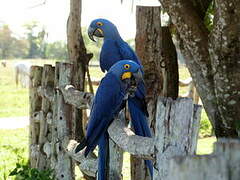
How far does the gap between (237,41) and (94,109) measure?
3.90 ft

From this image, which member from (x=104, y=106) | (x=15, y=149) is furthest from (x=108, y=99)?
(x=15, y=149)

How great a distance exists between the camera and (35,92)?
483 cm

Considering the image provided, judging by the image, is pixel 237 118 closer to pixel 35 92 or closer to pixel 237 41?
pixel 237 41

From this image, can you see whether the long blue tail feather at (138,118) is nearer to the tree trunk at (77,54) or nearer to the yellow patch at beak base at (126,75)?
the yellow patch at beak base at (126,75)

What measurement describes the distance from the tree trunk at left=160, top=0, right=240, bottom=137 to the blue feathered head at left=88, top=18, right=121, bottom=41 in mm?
482

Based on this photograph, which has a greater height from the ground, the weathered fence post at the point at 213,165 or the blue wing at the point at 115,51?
the blue wing at the point at 115,51

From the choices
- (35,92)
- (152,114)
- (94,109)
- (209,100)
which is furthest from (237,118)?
(35,92)

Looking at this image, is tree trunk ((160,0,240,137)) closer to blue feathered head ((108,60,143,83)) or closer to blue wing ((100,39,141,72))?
blue wing ((100,39,141,72))

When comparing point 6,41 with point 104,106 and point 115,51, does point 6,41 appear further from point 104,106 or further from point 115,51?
point 104,106

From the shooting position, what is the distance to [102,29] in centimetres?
352

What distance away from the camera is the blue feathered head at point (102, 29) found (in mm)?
3477

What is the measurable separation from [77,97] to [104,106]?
879mm

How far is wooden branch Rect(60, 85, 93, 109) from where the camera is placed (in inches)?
132

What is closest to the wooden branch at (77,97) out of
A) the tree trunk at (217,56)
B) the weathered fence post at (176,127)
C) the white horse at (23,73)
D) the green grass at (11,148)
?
the tree trunk at (217,56)
